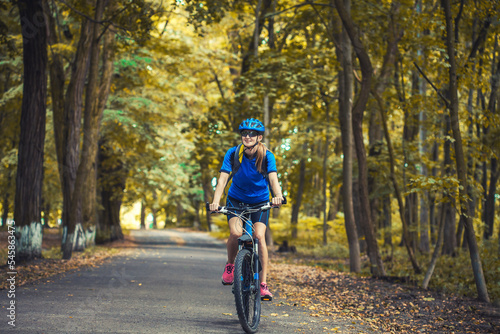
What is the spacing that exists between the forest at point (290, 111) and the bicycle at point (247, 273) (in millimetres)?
4143

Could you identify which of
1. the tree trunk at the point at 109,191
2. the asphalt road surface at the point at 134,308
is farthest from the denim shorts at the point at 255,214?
the tree trunk at the point at 109,191

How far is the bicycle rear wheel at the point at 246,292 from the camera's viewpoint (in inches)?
232

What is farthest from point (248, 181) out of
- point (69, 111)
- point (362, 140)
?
point (69, 111)

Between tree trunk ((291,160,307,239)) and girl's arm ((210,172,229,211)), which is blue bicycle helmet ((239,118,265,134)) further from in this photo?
tree trunk ((291,160,307,239))

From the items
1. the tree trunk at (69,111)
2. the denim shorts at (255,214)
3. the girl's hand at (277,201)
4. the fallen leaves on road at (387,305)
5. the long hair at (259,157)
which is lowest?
the fallen leaves on road at (387,305)

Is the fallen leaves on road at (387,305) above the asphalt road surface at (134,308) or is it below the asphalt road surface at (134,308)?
below

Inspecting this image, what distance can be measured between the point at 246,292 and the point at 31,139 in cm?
871

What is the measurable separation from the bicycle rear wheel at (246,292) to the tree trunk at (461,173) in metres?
4.86

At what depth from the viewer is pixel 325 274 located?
48.3 ft

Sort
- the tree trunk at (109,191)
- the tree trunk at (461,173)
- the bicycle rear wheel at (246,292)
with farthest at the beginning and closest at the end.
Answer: the tree trunk at (109,191)
the tree trunk at (461,173)
the bicycle rear wheel at (246,292)

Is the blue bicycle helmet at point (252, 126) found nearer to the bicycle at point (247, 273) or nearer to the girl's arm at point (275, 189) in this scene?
the girl's arm at point (275, 189)

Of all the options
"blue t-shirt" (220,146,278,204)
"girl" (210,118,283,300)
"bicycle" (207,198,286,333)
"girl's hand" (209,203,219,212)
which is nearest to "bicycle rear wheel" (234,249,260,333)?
"bicycle" (207,198,286,333)

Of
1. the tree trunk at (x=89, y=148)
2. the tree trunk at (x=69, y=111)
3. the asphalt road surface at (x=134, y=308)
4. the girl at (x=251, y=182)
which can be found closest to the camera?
the asphalt road surface at (x=134, y=308)

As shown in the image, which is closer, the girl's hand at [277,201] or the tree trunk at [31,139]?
the girl's hand at [277,201]
